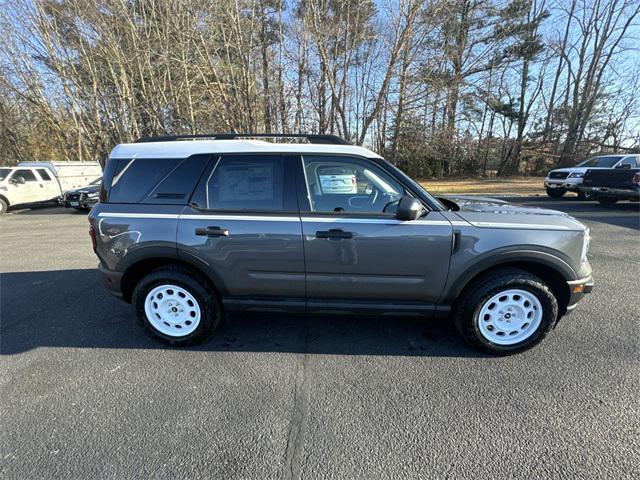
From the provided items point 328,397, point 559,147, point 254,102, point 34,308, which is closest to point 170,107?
point 254,102

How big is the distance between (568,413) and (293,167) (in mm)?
2715

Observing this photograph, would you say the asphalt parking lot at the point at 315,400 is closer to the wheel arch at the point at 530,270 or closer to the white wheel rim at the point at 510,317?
the white wheel rim at the point at 510,317

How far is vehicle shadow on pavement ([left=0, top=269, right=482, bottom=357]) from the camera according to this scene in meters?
3.00

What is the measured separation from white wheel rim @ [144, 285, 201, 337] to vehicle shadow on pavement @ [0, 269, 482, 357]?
0.21 metres

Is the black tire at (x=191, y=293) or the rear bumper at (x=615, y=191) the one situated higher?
the rear bumper at (x=615, y=191)

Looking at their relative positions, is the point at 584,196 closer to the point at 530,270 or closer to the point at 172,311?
the point at 530,270

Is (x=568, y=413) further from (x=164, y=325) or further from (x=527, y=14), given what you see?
(x=527, y=14)

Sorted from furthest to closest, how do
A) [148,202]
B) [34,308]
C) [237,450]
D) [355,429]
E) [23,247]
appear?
[23,247] → [34,308] → [148,202] → [355,429] → [237,450]

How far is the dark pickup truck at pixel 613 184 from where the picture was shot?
9.97m

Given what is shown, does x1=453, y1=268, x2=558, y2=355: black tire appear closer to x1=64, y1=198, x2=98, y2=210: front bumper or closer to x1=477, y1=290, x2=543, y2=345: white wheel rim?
x1=477, y1=290, x2=543, y2=345: white wheel rim

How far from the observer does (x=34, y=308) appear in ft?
12.8

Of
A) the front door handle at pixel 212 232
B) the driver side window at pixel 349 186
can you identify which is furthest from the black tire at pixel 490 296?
the front door handle at pixel 212 232

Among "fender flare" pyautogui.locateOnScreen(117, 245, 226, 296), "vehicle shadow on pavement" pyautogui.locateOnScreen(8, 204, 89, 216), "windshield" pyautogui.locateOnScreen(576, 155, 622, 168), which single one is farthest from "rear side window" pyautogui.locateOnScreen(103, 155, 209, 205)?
"windshield" pyautogui.locateOnScreen(576, 155, 622, 168)

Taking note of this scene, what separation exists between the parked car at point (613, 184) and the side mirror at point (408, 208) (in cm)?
1151
